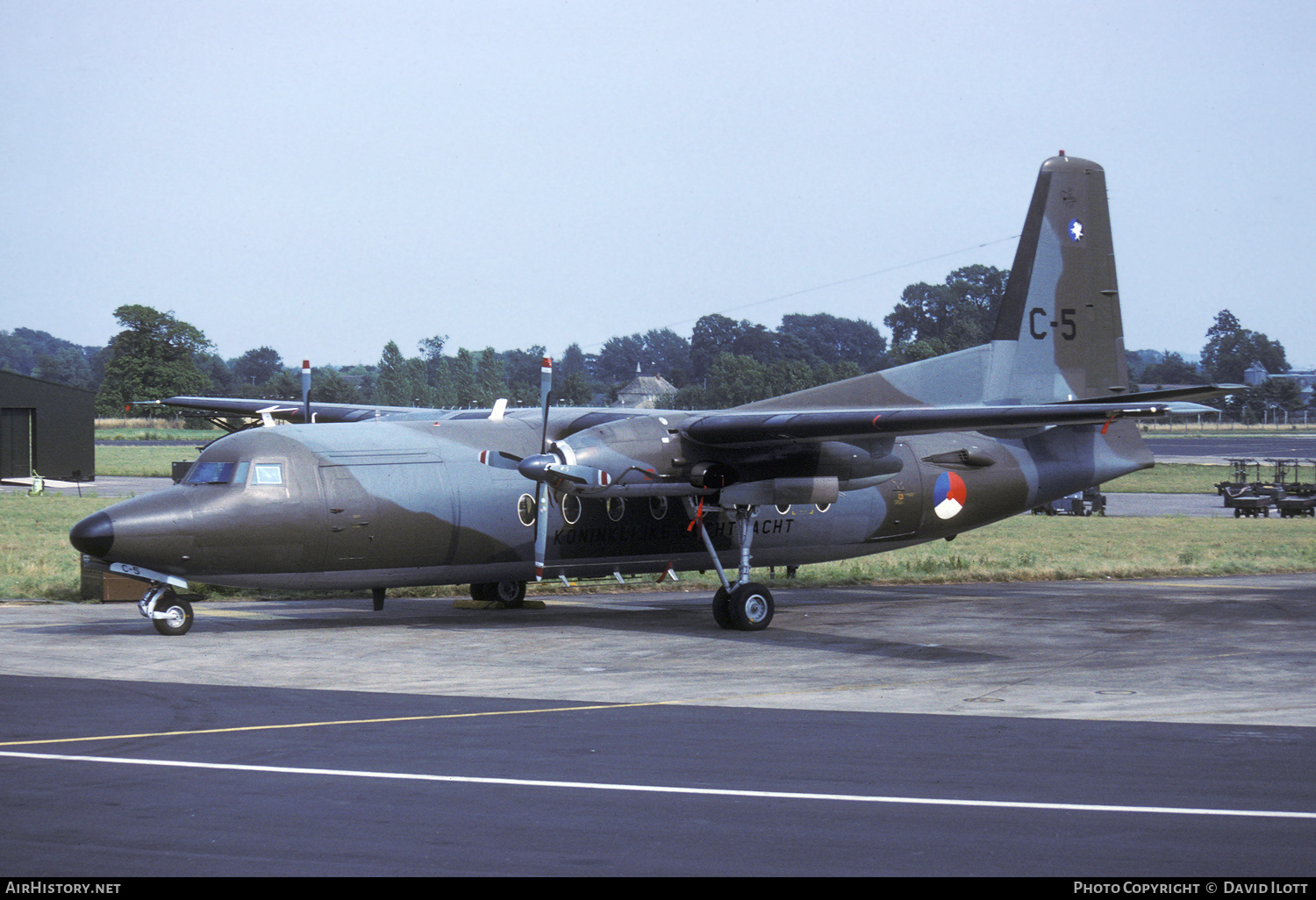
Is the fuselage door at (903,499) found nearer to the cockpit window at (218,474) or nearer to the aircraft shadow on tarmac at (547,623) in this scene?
the aircraft shadow on tarmac at (547,623)

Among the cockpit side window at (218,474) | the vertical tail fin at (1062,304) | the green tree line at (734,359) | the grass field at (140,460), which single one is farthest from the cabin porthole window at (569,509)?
the grass field at (140,460)

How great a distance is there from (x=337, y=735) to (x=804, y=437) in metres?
10.2

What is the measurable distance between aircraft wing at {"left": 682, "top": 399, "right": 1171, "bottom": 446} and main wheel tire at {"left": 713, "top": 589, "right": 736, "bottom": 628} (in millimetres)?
2536

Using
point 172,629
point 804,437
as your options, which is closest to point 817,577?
point 804,437

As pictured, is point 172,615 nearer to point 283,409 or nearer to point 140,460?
point 283,409

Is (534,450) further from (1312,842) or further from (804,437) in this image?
(1312,842)

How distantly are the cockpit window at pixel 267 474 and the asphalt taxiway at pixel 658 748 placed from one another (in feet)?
8.03

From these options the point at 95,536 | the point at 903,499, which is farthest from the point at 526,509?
the point at 903,499

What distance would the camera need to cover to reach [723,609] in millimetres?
21000

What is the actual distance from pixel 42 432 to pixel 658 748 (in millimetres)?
64015

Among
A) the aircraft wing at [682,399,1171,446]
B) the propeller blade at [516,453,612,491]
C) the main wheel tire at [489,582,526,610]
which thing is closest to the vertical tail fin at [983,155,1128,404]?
the aircraft wing at [682,399,1171,446]

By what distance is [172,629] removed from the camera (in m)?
19.3

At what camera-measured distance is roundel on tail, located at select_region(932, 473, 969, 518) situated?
81.6ft

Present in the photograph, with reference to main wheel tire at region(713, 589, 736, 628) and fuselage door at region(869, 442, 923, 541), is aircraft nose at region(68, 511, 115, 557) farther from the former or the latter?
fuselage door at region(869, 442, 923, 541)
